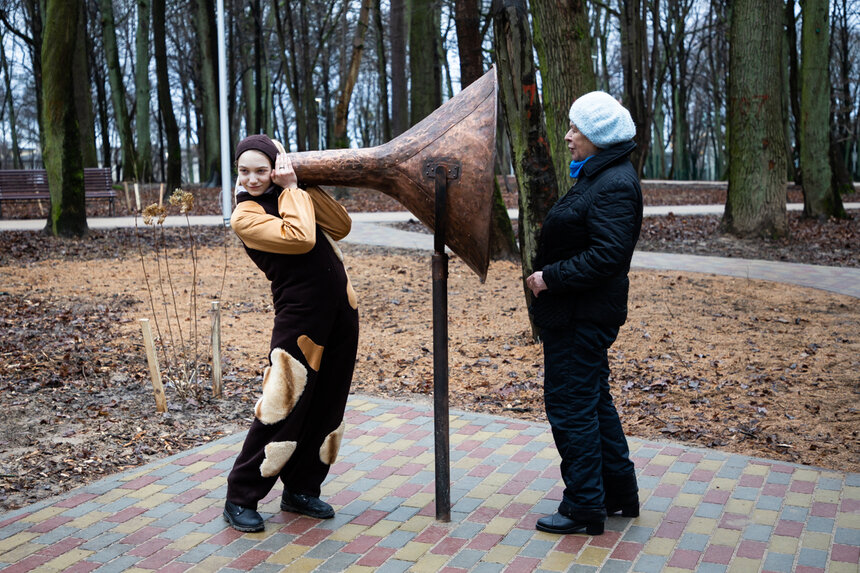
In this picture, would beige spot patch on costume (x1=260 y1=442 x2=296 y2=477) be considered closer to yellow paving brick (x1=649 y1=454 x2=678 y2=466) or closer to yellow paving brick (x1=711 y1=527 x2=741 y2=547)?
yellow paving brick (x1=711 y1=527 x2=741 y2=547)

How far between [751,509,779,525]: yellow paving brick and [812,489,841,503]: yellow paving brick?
0.30m

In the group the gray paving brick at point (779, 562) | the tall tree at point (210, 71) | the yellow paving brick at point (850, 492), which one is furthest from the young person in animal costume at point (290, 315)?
the tall tree at point (210, 71)

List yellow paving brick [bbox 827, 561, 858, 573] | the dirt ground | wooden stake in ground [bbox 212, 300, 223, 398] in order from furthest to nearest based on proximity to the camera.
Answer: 1. wooden stake in ground [bbox 212, 300, 223, 398]
2. the dirt ground
3. yellow paving brick [bbox 827, 561, 858, 573]

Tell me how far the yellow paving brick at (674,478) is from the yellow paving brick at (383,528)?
1425 millimetres

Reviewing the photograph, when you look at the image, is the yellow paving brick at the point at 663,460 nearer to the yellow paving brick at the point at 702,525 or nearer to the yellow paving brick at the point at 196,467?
the yellow paving brick at the point at 702,525

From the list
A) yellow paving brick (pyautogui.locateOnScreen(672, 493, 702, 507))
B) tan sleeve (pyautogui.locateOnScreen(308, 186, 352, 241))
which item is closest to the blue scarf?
tan sleeve (pyautogui.locateOnScreen(308, 186, 352, 241))

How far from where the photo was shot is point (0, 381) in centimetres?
629

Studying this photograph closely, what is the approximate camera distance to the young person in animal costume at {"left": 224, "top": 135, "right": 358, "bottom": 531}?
3.63 metres

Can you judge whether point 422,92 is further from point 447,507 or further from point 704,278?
point 447,507

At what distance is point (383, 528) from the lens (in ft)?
12.9

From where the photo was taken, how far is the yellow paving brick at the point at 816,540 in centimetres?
363

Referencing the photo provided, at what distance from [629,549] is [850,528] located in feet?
3.30

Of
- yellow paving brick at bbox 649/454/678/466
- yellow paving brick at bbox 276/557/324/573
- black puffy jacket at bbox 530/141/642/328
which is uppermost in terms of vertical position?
black puffy jacket at bbox 530/141/642/328

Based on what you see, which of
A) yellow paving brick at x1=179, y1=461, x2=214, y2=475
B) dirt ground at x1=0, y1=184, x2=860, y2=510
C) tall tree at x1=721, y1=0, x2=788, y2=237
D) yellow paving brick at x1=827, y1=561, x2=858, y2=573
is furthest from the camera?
tall tree at x1=721, y1=0, x2=788, y2=237
